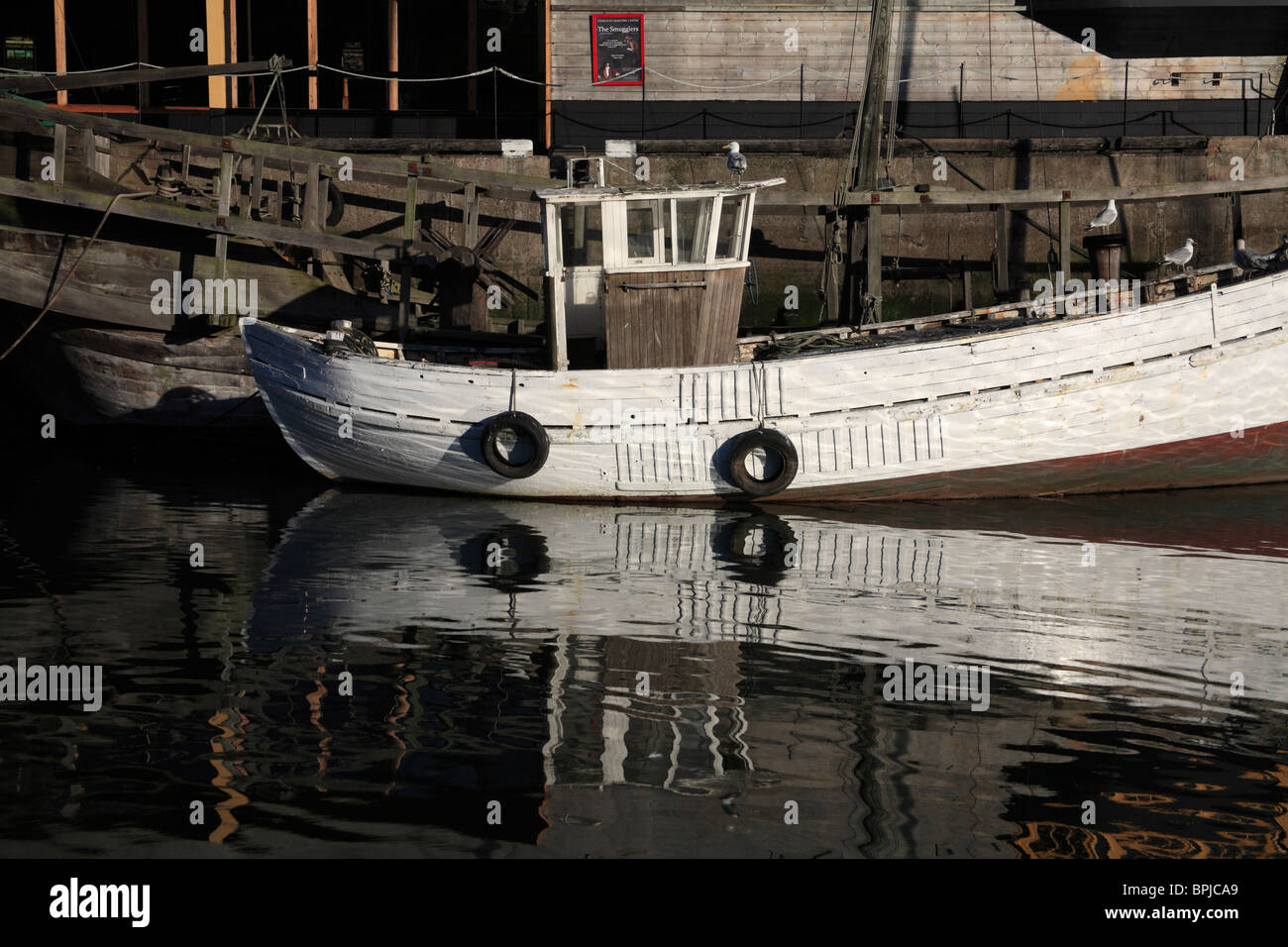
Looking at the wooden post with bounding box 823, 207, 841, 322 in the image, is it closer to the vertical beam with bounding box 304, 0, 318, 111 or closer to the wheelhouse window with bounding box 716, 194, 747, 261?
the wheelhouse window with bounding box 716, 194, 747, 261

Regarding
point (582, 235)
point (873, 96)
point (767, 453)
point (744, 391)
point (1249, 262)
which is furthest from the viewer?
point (873, 96)

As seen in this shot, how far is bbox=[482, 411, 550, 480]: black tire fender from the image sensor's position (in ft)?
48.9

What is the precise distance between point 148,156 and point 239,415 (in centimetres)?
456

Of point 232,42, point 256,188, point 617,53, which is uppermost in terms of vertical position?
point 232,42

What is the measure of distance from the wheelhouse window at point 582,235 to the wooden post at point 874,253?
4.20 meters

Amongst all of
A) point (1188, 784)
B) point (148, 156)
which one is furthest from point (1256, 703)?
point (148, 156)

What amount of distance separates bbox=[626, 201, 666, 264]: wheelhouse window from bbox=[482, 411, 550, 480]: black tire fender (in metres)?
2.12

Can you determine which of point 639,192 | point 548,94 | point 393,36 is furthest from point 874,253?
point 393,36

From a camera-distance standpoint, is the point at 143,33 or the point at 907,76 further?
the point at 143,33

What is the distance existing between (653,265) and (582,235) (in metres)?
0.91

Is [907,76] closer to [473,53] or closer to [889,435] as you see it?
[473,53]

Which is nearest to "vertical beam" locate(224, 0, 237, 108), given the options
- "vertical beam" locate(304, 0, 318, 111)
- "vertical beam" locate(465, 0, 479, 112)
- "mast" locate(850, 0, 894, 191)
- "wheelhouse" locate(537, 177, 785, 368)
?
"vertical beam" locate(304, 0, 318, 111)

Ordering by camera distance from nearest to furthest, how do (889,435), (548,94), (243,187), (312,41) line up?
1. (889,435)
2. (243,187)
3. (548,94)
4. (312,41)

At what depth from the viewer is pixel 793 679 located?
903cm
